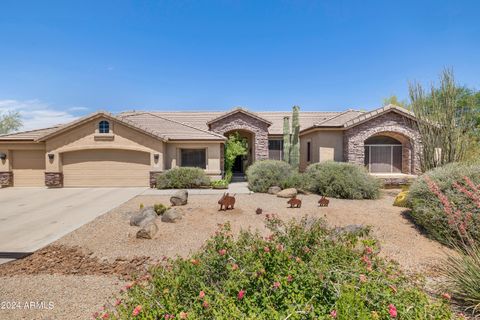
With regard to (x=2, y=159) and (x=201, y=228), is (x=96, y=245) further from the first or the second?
(x=2, y=159)

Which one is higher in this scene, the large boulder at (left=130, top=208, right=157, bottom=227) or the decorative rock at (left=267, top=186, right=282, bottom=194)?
the decorative rock at (left=267, top=186, right=282, bottom=194)

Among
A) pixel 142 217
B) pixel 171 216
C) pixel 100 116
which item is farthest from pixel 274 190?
pixel 100 116

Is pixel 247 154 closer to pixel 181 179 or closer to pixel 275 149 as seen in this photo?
pixel 275 149

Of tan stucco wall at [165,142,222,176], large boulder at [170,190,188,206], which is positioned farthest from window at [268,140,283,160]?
large boulder at [170,190,188,206]

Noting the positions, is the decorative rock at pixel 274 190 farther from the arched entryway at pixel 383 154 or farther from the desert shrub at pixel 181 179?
the arched entryway at pixel 383 154

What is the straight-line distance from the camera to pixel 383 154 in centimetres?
1638

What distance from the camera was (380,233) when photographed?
22.2 feet

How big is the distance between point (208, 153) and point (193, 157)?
51.7 inches

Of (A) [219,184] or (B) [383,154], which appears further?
(B) [383,154]

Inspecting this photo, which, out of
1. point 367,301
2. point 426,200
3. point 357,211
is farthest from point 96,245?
point 426,200

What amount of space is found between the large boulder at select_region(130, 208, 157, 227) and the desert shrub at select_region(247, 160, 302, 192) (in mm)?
6781

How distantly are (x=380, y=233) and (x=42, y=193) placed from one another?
17136mm

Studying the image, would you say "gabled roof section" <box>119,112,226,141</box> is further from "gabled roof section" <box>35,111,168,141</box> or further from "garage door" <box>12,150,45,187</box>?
"garage door" <box>12,150,45,187</box>

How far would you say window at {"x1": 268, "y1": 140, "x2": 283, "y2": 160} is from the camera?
21.3m
